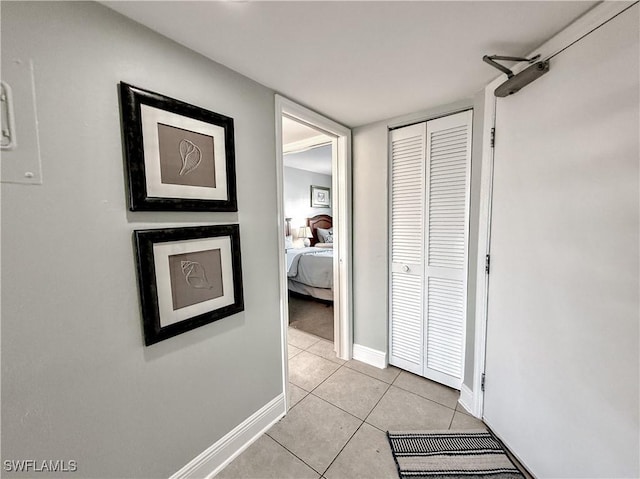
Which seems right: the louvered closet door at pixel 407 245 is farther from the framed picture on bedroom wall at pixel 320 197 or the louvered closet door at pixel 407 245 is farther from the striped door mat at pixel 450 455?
the framed picture on bedroom wall at pixel 320 197

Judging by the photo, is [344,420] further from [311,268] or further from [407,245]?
[311,268]

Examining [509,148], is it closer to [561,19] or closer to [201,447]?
[561,19]

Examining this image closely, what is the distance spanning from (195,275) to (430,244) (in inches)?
63.9

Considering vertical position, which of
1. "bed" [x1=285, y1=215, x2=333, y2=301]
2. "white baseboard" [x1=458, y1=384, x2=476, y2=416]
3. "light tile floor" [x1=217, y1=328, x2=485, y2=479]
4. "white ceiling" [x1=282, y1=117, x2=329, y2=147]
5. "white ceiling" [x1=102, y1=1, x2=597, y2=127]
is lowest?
"light tile floor" [x1=217, y1=328, x2=485, y2=479]

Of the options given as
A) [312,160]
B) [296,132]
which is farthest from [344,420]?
[312,160]

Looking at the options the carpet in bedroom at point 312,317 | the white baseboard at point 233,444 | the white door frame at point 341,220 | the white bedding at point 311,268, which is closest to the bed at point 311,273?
the white bedding at point 311,268

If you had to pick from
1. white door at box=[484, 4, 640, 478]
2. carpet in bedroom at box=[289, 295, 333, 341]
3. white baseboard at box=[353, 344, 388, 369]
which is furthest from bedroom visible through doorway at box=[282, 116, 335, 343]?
white door at box=[484, 4, 640, 478]

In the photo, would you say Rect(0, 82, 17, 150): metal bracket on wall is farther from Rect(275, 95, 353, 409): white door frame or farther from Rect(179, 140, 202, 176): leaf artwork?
Rect(275, 95, 353, 409): white door frame

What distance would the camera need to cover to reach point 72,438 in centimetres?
90

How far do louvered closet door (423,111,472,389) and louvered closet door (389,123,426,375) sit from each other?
61mm

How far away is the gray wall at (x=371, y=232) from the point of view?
210 cm

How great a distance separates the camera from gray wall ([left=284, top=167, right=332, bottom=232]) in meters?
5.19

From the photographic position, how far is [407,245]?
205cm

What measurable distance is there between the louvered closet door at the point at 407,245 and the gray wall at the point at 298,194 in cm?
325
